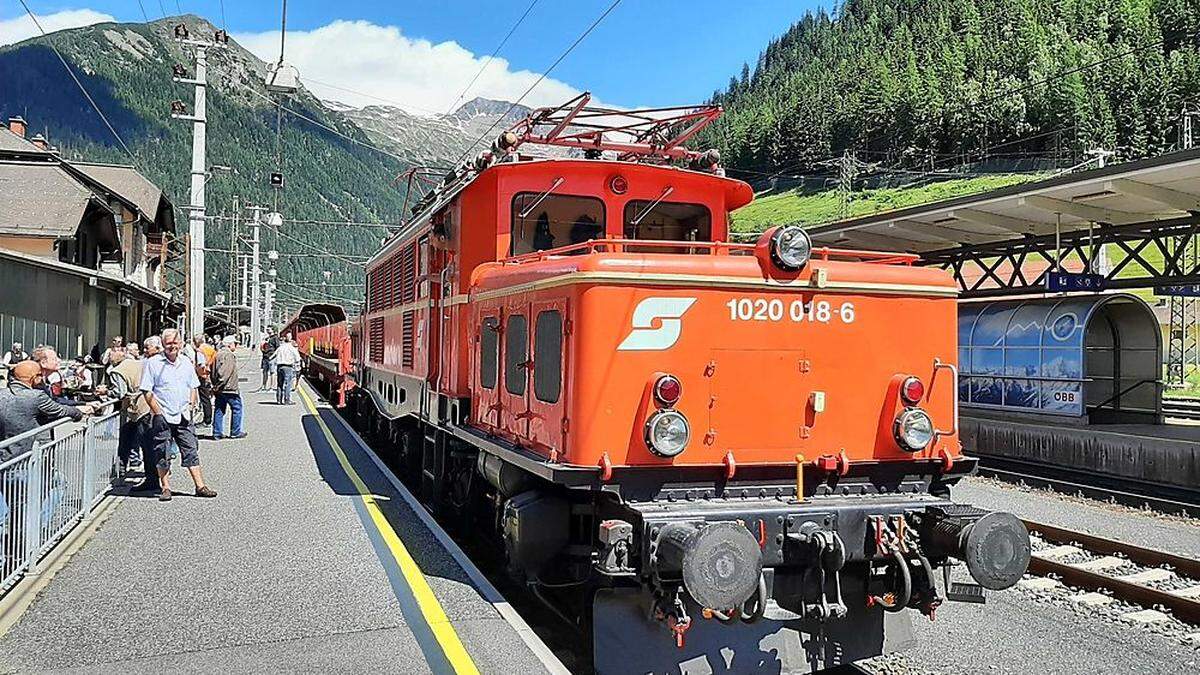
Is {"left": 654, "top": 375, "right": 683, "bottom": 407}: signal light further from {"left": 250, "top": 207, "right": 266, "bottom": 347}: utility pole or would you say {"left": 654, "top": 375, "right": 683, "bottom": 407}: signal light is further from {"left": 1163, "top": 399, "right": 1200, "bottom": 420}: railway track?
{"left": 250, "top": 207, "right": 266, "bottom": 347}: utility pole

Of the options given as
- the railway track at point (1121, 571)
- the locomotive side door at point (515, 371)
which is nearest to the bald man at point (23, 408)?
the locomotive side door at point (515, 371)

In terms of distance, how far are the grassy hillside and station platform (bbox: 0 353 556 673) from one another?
63.3 metres

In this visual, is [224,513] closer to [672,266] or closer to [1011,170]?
[672,266]

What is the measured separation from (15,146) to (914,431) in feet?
128

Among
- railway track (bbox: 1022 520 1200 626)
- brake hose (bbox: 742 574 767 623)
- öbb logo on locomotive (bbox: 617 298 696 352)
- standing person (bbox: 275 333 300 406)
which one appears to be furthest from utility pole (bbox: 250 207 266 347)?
brake hose (bbox: 742 574 767 623)

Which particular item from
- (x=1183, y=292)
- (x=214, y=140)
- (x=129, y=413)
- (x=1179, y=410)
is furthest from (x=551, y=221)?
(x=214, y=140)

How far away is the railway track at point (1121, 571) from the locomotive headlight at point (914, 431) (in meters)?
2.95

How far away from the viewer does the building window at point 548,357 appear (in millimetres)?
5688

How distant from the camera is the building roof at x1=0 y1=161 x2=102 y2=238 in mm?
26094

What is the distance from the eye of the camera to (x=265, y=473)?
11.7 metres

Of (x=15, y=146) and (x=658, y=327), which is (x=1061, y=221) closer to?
(x=658, y=327)

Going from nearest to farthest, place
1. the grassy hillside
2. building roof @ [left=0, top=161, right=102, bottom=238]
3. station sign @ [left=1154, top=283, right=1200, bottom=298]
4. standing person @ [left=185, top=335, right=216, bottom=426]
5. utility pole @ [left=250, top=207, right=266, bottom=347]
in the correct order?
standing person @ [left=185, top=335, right=216, bottom=426] → station sign @ [left=1154, top=283, right=1200, bottom=298] → building roof @ [left=0, top=161, right=102, bottom=238] → utility pole @ [left=250, top=207, right=266, bottom=347] → the grassy hillside

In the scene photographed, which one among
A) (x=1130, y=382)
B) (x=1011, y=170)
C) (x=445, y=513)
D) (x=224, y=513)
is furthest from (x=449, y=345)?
(x=1011, y=170)

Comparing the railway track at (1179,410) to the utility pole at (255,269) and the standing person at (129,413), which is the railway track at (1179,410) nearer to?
the standing person at (129,413)
